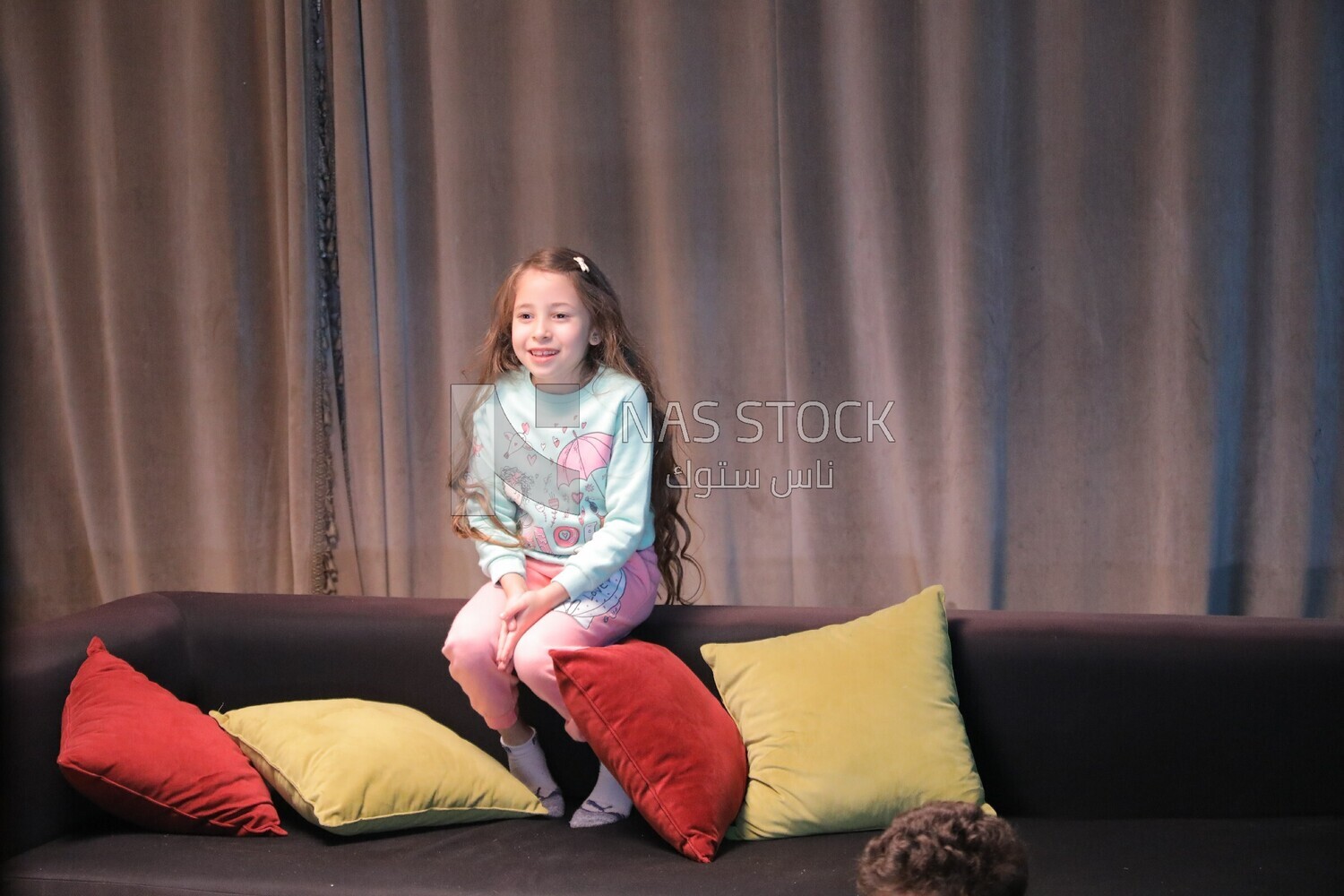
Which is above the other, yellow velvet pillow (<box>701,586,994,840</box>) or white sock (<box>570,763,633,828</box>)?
yellow velvet pillow (<box>701,586,994,840</box>)

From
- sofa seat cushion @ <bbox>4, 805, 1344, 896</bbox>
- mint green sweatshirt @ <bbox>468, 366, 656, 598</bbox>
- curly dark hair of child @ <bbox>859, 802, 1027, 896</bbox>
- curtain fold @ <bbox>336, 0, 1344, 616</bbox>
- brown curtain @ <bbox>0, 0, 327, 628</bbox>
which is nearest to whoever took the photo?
curly dark hair of child @ <bbox>859, 802, 1027, 896</bbox>

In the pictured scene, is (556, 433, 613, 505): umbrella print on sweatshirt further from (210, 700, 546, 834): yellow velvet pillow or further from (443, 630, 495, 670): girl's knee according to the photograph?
(210, 700, 546, 834): yellow velvet pillow

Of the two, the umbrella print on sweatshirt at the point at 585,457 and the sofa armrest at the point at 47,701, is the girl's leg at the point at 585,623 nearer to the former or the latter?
the umbrella print on sweatshirt at the point at 585,457

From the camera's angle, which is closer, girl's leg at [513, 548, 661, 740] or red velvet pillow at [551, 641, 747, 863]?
red velvet pillow at [551, 641, 747, 863]

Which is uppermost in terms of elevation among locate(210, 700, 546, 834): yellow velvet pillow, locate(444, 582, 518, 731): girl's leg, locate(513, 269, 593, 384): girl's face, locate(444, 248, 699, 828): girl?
locate(513, 269, 593, 384): girl's face

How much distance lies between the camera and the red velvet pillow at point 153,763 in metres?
1.81

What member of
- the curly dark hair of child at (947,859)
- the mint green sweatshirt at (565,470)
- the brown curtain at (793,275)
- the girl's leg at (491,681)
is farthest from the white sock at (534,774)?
the curly dark hair of child at (947,859)

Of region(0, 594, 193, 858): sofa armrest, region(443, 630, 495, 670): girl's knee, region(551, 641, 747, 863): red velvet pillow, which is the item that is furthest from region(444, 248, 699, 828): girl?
region(0, 594, 193, 858): sofa armrest

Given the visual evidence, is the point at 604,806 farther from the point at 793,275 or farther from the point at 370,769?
the point at 793,275

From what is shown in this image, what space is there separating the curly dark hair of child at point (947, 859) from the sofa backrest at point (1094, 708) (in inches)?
34.2

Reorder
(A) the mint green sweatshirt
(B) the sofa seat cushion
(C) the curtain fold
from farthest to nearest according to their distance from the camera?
1. (C) the curtain fold
2. (A) the mint green sweatshirt
3. (B) the sofa seat cushion

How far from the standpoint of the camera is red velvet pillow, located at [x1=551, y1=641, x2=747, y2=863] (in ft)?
5.90

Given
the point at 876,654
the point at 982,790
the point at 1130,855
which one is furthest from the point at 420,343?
the point at 1130,855

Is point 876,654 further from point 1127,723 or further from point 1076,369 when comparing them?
point 1076,369
